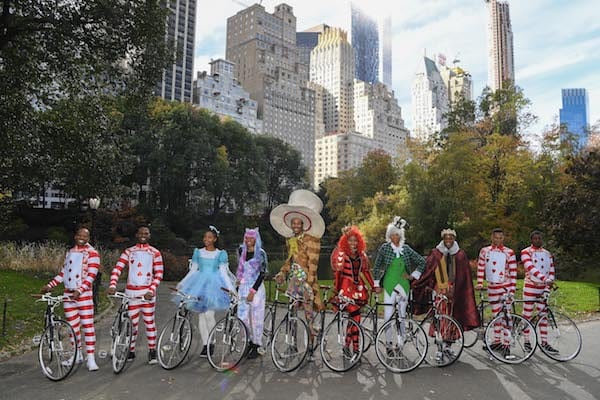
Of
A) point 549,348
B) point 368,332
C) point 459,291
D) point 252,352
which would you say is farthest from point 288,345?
point 549,348

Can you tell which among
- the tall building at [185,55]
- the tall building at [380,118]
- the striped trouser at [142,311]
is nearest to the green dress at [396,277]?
the striped trouser at [142,311]

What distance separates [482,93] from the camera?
3656 cm

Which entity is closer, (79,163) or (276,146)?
(79,163)

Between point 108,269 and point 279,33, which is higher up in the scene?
point 279,33

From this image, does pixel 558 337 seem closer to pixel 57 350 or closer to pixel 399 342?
pixel 399 342

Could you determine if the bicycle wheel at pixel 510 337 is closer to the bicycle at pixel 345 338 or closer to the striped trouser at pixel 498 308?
the striped trouser at pixel 498 308

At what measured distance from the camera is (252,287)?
6906mm

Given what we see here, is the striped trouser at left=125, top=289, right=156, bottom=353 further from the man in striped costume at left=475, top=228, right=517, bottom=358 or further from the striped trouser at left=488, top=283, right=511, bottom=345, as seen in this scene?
the striped trouser at left=488, top=283, right=511, bottom=345

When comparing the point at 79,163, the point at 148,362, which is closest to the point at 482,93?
the point at 79,163

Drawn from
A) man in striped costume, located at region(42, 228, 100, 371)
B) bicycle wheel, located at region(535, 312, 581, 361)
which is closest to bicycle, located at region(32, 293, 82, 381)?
man in striped costume, located at region(42, 228, 100, 371)

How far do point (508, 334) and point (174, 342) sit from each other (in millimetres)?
4999

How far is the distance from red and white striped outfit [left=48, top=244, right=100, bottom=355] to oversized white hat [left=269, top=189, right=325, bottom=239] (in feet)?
9.33

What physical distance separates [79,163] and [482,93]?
34064 millimetres

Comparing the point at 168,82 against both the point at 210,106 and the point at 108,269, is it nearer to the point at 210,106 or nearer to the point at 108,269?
the point at 210,106
